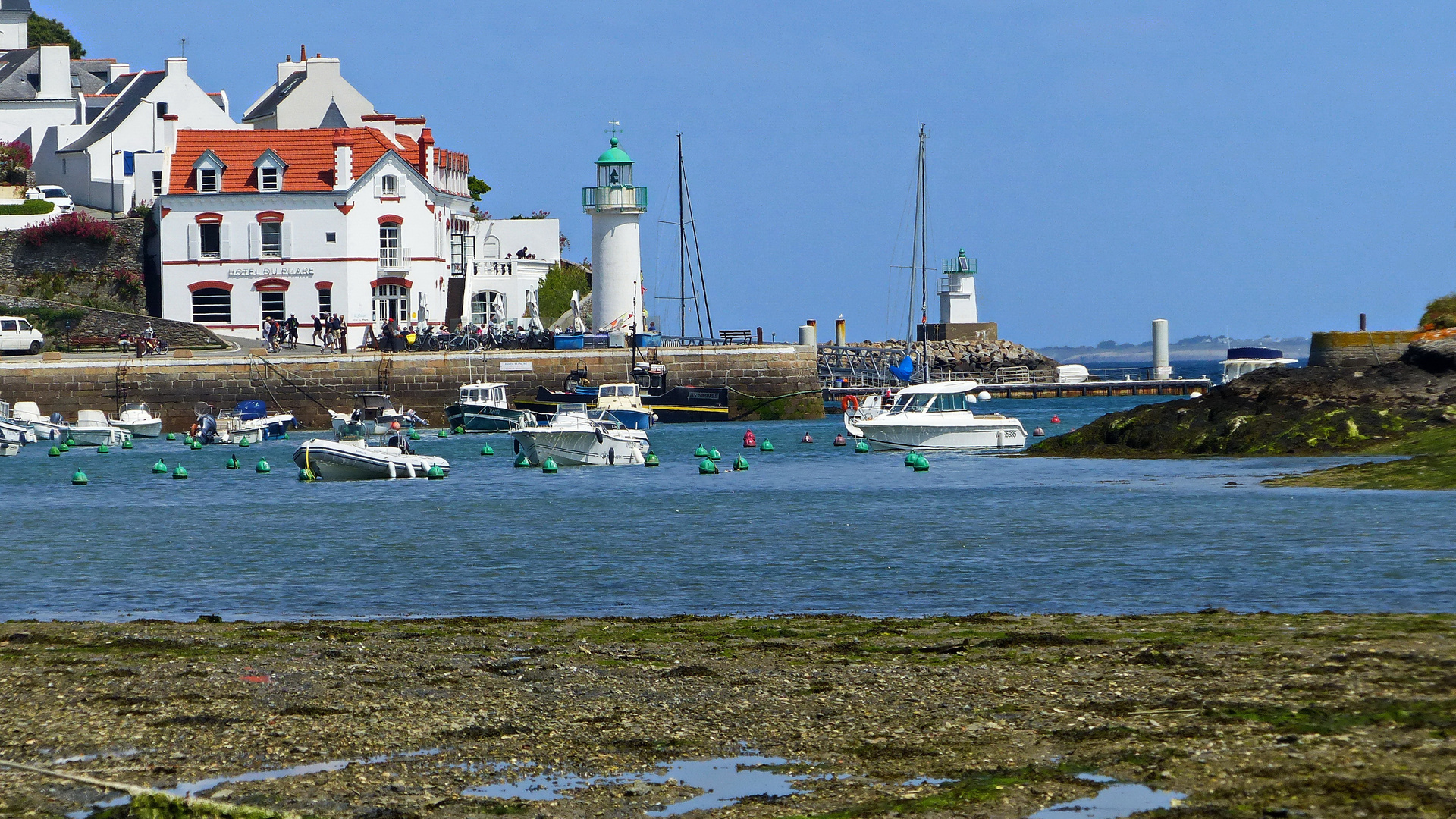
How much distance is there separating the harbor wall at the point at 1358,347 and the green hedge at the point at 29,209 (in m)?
52.2

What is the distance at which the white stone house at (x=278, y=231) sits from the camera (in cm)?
6769

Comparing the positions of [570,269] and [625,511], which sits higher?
[570,269]

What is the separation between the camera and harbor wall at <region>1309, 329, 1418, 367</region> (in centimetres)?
4188

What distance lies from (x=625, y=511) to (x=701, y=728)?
2172 centimetres

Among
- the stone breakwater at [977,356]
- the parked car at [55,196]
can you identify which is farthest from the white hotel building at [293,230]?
the stone breakwater at [977,356]

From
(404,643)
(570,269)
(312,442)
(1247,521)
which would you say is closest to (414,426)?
(312,442)

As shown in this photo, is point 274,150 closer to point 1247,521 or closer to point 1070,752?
point 1247,521

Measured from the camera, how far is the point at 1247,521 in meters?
25.6

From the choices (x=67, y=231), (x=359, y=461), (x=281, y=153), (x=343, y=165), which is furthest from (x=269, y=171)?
(x=359, y=461)

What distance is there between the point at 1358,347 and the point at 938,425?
39.9 ft

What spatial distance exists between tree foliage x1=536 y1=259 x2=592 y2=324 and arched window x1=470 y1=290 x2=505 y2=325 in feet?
8.31

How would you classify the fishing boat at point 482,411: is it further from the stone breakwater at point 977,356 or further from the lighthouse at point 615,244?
the stone breakwater at point 977,356

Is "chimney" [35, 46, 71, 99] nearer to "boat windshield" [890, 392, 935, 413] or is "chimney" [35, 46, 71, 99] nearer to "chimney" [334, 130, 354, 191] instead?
"chimney" [334, 130, 354, 191]

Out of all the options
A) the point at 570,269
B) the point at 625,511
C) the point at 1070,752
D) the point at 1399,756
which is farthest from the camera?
the point at 570,269
